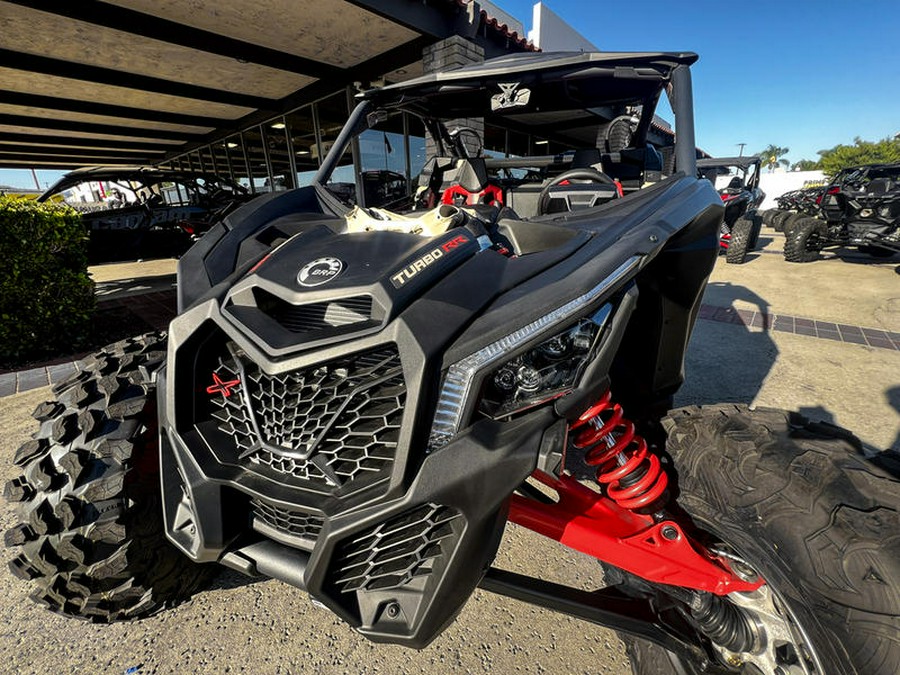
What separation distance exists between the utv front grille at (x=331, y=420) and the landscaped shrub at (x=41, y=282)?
4.72m

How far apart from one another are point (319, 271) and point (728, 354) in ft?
13.7

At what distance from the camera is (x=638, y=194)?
1.53 m

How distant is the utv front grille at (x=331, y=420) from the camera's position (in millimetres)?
920

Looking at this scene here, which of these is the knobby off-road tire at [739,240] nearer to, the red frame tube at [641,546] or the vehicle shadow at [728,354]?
the vehicle shadow at [728,354]

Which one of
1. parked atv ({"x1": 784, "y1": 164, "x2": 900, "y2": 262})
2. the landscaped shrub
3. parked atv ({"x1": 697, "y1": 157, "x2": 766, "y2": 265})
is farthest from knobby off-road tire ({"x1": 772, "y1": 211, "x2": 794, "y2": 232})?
the landscaped shrub

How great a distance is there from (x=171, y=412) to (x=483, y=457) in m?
0.77

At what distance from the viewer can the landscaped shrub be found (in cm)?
405

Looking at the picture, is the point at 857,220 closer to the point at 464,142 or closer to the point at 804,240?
the point at 804,240

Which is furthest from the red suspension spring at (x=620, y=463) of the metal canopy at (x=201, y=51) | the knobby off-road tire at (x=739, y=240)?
the knobby off-road tire at (x=739, y=240)

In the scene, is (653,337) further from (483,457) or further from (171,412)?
(171,412)

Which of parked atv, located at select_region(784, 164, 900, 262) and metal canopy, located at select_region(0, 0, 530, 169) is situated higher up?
metal canopy, located at select_region(0, 0, 530, 169)

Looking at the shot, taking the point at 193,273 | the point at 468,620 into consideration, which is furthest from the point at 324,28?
the point at 468,620

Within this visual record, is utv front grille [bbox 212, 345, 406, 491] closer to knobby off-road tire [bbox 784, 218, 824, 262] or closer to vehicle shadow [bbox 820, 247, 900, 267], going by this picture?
knobby off-road tire [bbox 784, 218, 824, 262]

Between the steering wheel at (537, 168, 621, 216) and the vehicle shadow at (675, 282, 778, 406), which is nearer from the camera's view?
the steering wheel at (537, 168, 621, 216)
